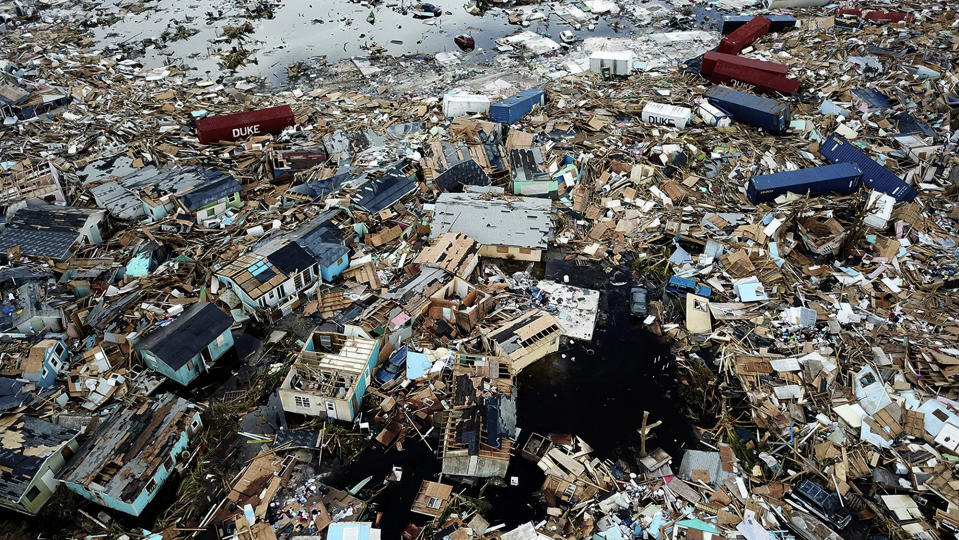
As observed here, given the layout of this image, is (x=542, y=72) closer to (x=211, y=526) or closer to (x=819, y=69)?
(x=819, y=69)

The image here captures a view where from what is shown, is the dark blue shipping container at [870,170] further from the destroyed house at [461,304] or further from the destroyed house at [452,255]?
the destroyed house at [461,304]

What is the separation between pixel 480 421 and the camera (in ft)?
73.2

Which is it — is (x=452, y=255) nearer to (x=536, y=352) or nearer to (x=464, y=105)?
(x=536, y=352)

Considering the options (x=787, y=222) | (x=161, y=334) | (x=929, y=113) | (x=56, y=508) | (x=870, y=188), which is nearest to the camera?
(x=56, y=508)

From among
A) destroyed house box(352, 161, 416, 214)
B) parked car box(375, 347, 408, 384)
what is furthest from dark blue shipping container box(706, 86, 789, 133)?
parked car box(375, 347, 408, 384)

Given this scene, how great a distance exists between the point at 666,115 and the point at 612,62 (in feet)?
34.7

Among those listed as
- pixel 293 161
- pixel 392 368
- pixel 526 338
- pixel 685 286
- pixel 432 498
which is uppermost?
pixel 293 161

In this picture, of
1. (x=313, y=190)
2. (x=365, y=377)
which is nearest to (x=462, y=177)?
(x=313, y=190)

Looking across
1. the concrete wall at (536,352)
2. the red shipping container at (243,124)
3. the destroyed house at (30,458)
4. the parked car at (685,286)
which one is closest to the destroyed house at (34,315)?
the destroyed house at (30,458)

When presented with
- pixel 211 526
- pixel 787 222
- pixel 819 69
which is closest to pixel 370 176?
pixel 211 526

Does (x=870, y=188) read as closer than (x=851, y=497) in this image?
No

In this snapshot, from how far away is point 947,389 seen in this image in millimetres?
23812

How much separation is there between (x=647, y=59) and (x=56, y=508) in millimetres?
52849

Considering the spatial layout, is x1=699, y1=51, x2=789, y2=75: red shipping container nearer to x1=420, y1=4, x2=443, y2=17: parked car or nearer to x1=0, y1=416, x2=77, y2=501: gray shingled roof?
x1=420, y1=4, x2=443, y2=17: parked car
